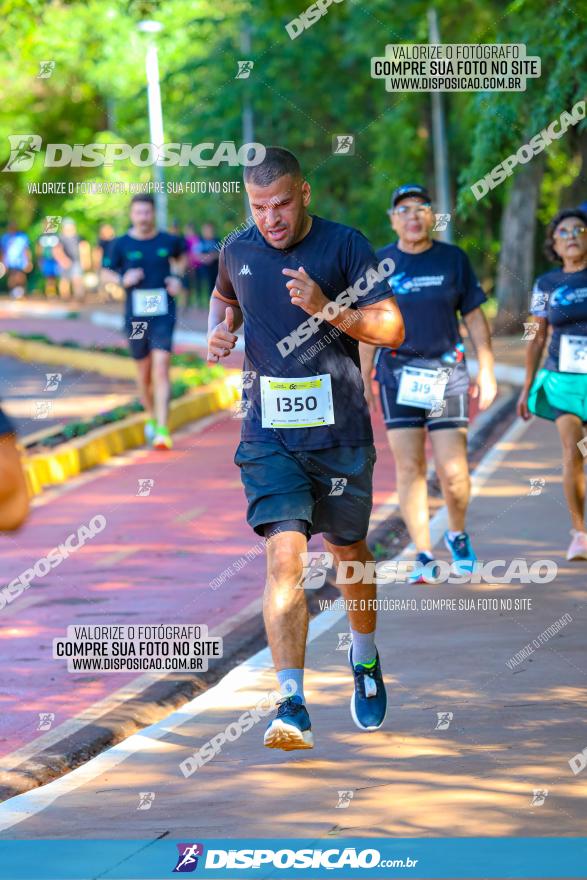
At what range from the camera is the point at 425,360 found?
9.39 meters

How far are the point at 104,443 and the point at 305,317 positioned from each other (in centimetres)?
1002

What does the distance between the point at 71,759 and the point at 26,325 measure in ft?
102

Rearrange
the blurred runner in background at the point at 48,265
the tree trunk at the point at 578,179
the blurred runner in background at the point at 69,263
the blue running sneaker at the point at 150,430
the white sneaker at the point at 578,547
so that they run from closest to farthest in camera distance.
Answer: the white sneaker at the point at 578,547 → the blue running sneaker at the point at 150,430 → the tree trunk at the point at 578,179 → the blurred runner in background at the point at 69,263 → the blurred runner in background at the point at 48,265

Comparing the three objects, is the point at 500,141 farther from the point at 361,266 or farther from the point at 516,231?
the point at 361,266

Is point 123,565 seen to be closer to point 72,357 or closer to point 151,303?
point 151,303

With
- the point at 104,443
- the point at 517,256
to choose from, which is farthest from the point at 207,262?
the point at 104,443

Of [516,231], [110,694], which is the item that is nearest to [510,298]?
[516,231]

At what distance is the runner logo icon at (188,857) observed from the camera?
500 cm

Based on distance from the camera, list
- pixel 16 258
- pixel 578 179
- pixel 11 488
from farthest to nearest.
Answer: pixel 16 258, pixel 578 179, pixel 11 488

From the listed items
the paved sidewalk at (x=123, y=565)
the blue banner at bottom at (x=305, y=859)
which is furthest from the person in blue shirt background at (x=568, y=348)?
the blue banner at bottom at (x=305, y=859)

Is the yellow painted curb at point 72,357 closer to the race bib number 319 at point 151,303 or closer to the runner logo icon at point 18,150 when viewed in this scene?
the runner logo icon at point 18,150

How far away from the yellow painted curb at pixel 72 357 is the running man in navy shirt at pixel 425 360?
12388mm

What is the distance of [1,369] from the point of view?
26250 millimetres

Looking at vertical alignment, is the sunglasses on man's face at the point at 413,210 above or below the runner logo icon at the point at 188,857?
above
